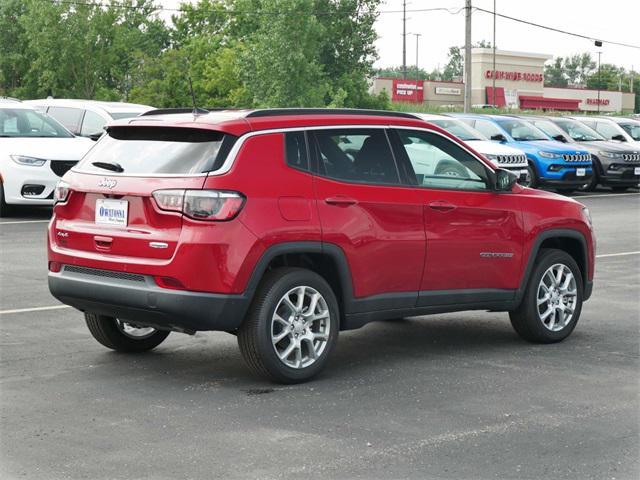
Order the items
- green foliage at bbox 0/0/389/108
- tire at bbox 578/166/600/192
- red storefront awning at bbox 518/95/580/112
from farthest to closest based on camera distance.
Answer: red storefront awning at bbox 518/95/580/112 < green foliage at bbox 0/0/389/108 < tire at bbox 578/166/600/192

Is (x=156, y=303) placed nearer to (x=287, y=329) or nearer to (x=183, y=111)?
(x=287, y=329)

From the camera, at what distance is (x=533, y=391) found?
7176 millimetres

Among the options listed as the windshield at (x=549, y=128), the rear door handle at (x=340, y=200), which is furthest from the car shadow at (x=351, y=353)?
the windshield at (x=549, y=128)

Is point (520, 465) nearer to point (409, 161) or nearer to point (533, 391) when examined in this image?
point (533, 391)

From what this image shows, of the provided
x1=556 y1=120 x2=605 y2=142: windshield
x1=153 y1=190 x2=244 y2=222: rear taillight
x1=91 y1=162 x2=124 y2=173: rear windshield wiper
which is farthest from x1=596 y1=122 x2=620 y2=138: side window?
x1=153 y1=190 x2=244 y2=222: rear taillight

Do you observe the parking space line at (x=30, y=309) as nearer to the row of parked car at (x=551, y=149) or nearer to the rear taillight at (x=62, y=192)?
the rear taillight at (x=62, y=192)

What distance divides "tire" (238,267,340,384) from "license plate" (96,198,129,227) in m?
0.95

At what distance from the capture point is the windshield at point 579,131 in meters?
29.7

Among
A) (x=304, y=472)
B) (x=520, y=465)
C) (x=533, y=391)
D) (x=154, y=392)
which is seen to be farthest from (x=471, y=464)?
(x=154, y=392)

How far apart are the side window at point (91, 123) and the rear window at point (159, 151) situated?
14099 millimetres

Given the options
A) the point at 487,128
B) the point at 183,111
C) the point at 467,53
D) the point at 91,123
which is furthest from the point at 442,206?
the point at 467,53

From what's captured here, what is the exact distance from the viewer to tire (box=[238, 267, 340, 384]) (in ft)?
23.1

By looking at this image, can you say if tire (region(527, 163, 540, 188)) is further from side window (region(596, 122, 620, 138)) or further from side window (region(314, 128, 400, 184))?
side window (region(314, 128, 400, 184))

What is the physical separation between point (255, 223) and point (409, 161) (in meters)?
1.56
